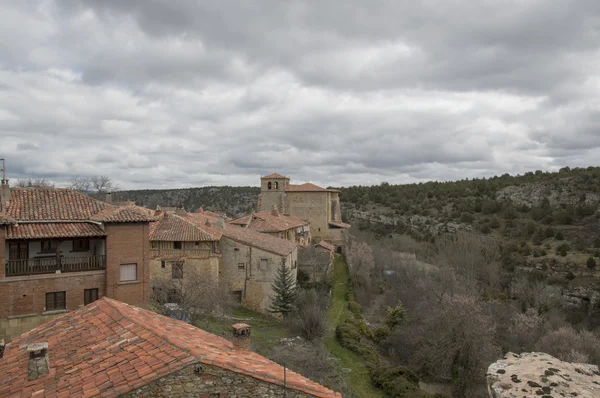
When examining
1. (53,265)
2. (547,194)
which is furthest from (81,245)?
(547,194)

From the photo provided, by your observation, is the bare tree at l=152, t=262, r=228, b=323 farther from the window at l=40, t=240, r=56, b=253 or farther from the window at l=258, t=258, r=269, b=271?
the window at l=40, t=240, r=56, b=253

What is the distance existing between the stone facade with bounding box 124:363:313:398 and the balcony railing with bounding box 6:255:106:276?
14.6 metres

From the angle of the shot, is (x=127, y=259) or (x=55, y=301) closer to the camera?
(x=55, y=301)

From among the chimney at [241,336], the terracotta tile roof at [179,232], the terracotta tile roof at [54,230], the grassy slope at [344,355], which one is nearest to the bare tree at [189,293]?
the terracotta tile roof at [179,232]

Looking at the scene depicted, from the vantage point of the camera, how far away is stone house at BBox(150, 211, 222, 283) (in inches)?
1011

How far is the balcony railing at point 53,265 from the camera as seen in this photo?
17.9 metres

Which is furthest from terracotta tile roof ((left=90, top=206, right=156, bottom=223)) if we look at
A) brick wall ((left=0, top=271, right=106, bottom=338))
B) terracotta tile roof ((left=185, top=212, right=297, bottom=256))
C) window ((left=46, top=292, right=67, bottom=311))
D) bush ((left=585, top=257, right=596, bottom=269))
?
bush ((left=585, top=257, right=596, bottom=269))

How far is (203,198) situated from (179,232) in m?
102

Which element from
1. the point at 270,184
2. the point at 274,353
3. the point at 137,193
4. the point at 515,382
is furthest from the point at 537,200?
the point at 137,193

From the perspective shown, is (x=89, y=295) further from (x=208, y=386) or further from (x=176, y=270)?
(x=208, y=386)

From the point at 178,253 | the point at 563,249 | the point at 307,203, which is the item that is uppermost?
the point at 307,203

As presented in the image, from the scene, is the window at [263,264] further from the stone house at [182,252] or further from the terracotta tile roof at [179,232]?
the terracotta tile roof at [179,232]

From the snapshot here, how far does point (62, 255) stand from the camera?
19.2m

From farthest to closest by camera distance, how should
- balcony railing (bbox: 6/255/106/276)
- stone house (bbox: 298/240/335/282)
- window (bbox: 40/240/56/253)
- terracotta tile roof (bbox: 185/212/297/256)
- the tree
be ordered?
stone house (bbox: 298/240/335/282) → terracotta tile roof (bbox: 185/212/297/256) → the tree → window (bbox: 40/240/56/253) → balcony railing (bbox: 6/255/106/276)
